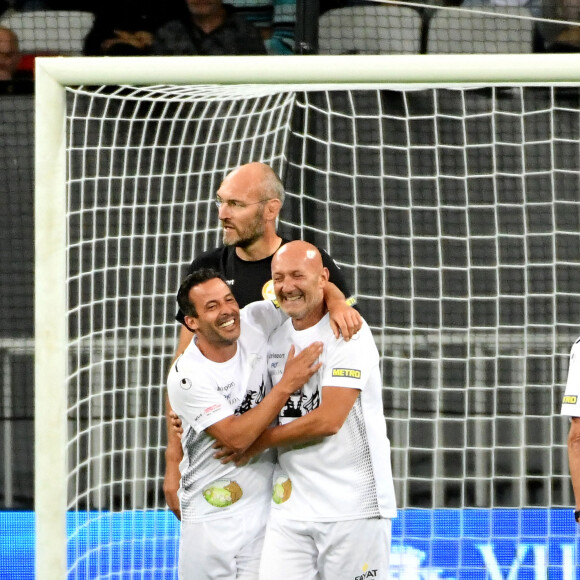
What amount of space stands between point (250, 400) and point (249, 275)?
49cm

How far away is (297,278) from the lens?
2.73 metres

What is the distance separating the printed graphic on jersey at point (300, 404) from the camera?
280 cm

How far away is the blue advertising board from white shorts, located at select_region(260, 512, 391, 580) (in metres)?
1.19

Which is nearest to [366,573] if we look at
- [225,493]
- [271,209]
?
[225,493]

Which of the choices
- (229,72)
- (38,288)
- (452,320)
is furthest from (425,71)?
(452,320)

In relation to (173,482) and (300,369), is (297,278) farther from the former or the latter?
(173,482)

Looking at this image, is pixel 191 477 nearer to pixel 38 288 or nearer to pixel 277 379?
pixel 277 379

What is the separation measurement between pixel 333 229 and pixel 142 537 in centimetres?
178

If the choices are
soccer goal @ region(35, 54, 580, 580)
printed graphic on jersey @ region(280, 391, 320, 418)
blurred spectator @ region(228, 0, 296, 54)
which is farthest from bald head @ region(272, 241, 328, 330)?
blurred spectator @ region(228, 0, 296, 54)

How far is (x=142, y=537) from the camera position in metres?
3.94

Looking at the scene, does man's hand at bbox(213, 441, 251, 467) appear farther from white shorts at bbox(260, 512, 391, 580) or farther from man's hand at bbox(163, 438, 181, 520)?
man's hand at bbox(163, 438, 181, 520)

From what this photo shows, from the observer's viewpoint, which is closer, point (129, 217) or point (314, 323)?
point (314, 323)

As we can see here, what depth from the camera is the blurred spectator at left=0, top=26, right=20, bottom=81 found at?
512 cm

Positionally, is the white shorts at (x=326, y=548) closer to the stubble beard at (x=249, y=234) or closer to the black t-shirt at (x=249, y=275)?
the black t-shirt at (x=249, y=275)
